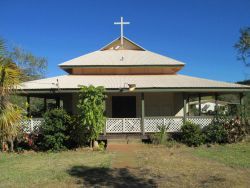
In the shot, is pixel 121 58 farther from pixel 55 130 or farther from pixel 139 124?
pixel 55 130

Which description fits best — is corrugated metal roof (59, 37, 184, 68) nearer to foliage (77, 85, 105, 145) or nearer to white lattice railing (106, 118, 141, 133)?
white lattice railing (106, 118, 141, 133)

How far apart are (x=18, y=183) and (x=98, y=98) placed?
7.80 m

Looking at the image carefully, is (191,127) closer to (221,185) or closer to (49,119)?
(49,119)

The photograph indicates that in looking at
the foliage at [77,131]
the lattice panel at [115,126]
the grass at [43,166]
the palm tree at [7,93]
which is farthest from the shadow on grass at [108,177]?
the lattice panel at [115,126]

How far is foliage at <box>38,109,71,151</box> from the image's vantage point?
18000 millimetres

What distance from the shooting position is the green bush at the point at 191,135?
19.2 meters

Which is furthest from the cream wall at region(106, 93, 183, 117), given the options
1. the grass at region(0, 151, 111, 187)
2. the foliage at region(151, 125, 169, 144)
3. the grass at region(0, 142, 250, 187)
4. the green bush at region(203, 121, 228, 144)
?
the grass at region(0, 151, 111, 187)

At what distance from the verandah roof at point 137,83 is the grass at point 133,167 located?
11.1ft

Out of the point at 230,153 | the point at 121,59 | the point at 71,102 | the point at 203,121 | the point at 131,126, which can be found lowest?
the point at 230,153

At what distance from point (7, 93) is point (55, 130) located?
7.45m

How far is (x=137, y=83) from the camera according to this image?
2131 cm

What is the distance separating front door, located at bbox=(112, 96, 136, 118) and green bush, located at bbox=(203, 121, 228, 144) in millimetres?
5087

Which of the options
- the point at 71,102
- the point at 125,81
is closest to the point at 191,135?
the point at 125,81

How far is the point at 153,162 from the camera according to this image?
46.6 feet
